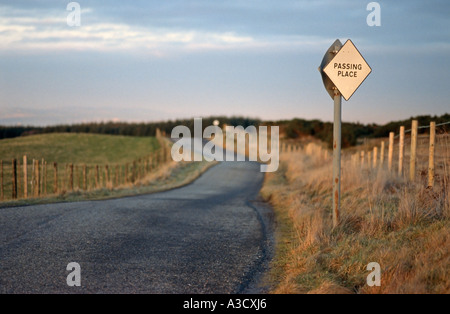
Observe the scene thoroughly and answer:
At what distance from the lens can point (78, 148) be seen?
68812mm

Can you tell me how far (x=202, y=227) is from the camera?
9.66 meters

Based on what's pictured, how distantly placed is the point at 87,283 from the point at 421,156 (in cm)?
1827

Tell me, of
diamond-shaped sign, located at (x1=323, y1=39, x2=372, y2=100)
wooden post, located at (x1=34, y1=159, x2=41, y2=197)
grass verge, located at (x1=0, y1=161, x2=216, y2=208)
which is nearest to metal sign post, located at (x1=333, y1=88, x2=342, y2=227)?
diamond-shaped sign, located at (x1=323, y1=39, x2=372, y2=100)

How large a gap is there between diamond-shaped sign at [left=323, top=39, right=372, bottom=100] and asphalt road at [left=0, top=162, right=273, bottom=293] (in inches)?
126

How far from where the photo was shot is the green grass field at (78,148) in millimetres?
59281

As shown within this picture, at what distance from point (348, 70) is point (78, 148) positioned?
66.5 meters

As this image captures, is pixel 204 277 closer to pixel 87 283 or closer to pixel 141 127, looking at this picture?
pixel 87 283

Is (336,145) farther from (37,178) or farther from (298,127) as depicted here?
(298,127)

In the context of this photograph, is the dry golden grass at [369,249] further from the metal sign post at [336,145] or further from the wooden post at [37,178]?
the wooden post at [37,178]

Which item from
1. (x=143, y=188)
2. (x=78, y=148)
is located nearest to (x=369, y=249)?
(x=143, y=188)

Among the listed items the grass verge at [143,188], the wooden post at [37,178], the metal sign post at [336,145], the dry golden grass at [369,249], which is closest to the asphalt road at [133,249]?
the dry golden grass at [369,249]

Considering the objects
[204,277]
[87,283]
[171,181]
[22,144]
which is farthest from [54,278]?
[22,144]

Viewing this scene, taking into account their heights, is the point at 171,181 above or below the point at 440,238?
below

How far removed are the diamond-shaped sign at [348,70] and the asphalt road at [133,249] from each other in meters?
3.21
